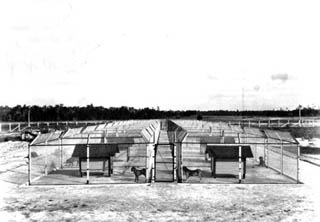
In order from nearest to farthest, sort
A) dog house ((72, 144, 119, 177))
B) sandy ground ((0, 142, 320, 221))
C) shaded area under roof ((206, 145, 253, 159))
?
→ sandy ground ((0, 142, 320, 221))
shaded area under roof ((206, 145, 253, 159))
dog house ((72, 144, 119, 177))

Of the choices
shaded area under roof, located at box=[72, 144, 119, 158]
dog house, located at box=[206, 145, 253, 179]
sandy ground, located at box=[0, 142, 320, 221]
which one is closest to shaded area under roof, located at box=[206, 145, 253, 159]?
dog house, located at box=[206, 145, 253, 179]

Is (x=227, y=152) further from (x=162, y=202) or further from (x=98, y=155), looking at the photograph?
(x=98, y=155)

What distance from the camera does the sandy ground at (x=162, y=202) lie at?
12.9 metres

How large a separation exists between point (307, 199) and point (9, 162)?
Answer: 2219 cm

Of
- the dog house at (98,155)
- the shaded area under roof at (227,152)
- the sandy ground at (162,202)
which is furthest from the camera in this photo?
the dog house at (98,155)

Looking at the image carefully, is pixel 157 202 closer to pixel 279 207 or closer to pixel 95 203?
pixel 95 203

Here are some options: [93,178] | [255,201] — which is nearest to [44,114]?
[93,178]

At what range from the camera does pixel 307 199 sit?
51.3 feet

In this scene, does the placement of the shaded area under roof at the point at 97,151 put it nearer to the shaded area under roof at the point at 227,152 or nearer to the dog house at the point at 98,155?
the dog house at the point at 98,155

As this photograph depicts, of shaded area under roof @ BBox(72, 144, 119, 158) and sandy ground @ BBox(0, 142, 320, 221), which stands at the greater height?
shaded area under roof @ BBox(72, 144, 119, 158)

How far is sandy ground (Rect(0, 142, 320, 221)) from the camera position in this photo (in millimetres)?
12945

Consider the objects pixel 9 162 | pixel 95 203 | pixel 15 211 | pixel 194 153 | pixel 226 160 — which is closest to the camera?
pixel 15 211

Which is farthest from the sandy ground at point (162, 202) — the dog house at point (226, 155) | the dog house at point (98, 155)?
the dog house at point (98, 155)

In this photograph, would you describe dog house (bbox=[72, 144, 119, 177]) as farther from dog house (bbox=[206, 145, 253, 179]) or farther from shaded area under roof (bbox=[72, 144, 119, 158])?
dog house (bbox=[206, 145, 253, 179])
